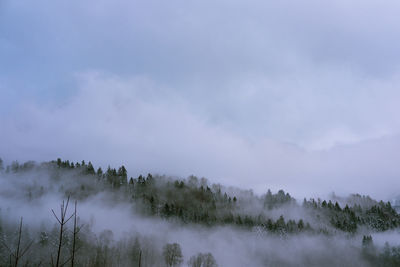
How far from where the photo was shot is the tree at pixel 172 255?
152250 millimetres

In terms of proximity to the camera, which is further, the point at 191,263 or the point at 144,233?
the point at 144,233

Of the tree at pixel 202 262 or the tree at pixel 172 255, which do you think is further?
the tree at pixel 172 255

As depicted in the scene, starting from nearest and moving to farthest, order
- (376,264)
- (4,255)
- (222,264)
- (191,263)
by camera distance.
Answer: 1. (4,255)
2. (191,263)
3. (376,264)
4. (222,264)

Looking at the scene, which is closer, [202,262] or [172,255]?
[202,262]

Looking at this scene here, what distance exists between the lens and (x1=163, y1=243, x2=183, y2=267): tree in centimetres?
15225

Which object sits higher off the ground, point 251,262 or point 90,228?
point 90,228

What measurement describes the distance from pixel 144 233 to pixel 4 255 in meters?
69.7

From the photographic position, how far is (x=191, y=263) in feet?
501

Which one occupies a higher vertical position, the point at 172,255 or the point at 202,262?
the point at 172,255

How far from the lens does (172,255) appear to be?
506 feet

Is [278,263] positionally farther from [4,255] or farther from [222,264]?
[4,255]

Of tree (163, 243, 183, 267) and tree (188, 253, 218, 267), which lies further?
tree (163, 243, 183, 267)

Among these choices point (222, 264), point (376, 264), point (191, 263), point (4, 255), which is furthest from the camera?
point (222, 264)

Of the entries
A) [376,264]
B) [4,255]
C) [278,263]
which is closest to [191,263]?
[278,263]
